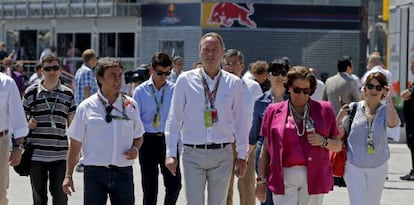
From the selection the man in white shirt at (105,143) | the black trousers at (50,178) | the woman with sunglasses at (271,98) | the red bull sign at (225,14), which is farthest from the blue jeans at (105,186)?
the red bull sign at (225,14)

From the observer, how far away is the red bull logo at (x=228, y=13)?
31172 millimetres

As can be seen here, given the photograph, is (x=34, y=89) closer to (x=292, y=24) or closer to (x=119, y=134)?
(x=119, y=134)

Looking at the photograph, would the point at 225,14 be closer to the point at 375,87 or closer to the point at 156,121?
the point at 156,121

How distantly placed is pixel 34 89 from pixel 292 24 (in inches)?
881

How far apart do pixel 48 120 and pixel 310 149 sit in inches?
129

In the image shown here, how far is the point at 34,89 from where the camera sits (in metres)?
10.1

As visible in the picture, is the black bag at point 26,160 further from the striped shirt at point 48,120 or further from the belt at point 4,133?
the belt at point 4,133

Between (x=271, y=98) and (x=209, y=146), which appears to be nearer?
(x=209, y=146)

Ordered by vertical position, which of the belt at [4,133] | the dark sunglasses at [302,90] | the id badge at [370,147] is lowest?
the id badge at [370,147]

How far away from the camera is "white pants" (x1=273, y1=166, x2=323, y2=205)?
7844 millimetres

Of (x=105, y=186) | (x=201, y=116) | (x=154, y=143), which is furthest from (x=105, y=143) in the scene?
(x=154, y=143)

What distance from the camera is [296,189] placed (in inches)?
311

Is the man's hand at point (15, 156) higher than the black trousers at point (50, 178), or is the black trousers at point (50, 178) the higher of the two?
the man's hand at point (15, 156)

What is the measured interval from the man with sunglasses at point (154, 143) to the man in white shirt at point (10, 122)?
1.83 m
